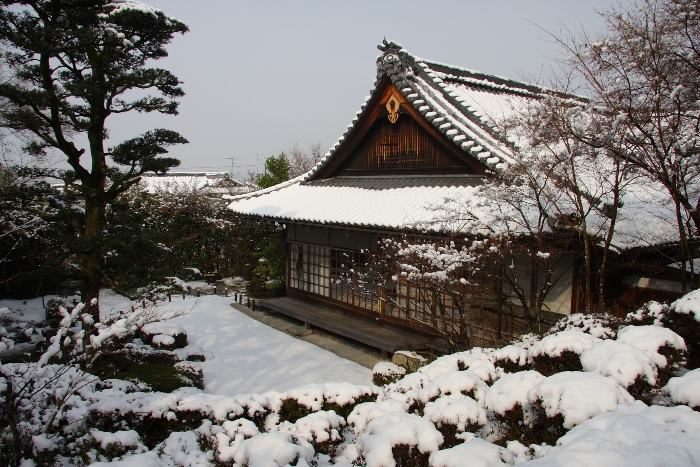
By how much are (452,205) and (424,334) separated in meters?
3.12

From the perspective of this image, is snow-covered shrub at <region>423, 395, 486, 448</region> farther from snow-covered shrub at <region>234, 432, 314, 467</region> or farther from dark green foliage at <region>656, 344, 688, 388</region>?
dark green foliage at <region>656, 344, 688, 388</region>

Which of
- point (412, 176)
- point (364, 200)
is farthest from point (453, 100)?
point (364, 200)

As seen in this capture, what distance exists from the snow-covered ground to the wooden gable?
4.98 m

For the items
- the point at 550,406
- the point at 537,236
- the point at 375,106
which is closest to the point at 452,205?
the point at 537,236

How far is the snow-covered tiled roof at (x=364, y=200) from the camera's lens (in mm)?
8791

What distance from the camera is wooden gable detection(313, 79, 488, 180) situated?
9938mm

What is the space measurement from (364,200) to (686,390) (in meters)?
7.66

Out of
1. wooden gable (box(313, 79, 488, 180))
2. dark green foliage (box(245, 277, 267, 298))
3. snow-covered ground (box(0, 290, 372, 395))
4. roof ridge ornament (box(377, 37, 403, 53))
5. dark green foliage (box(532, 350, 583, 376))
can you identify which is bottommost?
snow-covered ground (box(0, 290, 372, 395))

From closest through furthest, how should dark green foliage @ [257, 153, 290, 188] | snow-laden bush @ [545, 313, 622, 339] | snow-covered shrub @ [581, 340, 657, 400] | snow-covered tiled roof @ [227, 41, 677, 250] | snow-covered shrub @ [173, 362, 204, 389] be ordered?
snow-covered shrub @ [581, 340, 657, 400] → snow-laden bush @ [545, 313, 622, 339] → snow-covered tiled roof @ [227, 41, 677, 250] → snow-covered shrub @ [173, 362, 204, 389] → dark green foliage @ [257, 153, 290, 188]

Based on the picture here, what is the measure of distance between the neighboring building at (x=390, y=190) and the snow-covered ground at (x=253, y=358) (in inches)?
34.2

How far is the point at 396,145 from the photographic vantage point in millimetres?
11242

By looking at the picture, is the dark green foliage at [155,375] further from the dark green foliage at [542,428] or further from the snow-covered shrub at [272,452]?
the dark green foliage at [542,428]

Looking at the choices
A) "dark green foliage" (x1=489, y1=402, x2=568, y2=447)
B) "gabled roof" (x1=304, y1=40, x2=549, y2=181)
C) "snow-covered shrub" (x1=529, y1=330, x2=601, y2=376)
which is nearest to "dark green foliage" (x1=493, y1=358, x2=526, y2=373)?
"snow-covered shrub" (x1=529, y1=330, x2=601, y2=376)

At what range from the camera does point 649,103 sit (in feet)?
18.5
